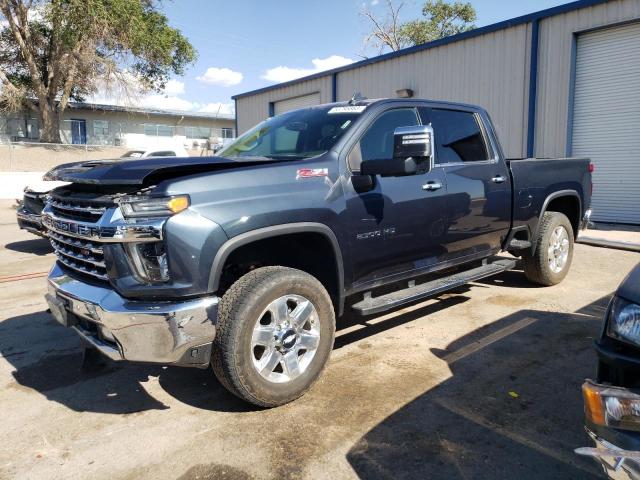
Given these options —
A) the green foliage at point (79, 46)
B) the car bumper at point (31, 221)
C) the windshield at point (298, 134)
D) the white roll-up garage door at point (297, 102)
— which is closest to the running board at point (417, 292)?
the windshield at point (298, 134)

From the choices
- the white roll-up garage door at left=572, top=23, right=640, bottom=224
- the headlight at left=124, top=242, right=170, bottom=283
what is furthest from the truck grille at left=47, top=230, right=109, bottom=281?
the white roll-up garage door at left=572, top=23, right=640, bottom=224

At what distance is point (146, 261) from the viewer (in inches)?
113

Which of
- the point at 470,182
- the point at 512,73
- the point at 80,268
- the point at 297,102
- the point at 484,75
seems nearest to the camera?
the point at 80,268

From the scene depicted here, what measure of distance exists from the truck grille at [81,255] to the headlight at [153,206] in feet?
1.20

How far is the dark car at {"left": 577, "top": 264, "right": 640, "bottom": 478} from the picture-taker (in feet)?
5.98

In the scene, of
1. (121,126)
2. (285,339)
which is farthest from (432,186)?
(121,126)

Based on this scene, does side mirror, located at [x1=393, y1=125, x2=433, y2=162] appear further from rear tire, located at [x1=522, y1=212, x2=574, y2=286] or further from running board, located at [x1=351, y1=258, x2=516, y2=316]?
rear tire, located at [x1=522, y1=212, x2=574, y2=286]

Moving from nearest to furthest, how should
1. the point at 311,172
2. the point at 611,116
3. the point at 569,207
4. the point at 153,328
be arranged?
the point at 153,328
the point at 311,172
the point at 569,207
the point at 611,116

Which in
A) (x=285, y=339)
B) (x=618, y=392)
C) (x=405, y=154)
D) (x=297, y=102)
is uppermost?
(x=297, y=102)

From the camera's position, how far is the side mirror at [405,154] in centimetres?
353

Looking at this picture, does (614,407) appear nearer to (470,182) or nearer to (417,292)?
(417,292)

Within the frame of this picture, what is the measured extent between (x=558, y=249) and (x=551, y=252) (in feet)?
0.70

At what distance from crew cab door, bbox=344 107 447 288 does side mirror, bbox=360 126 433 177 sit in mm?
105

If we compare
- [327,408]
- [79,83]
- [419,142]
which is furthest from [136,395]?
[79,83]
